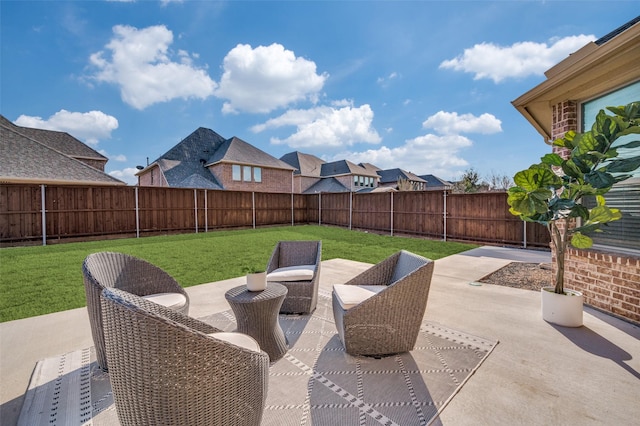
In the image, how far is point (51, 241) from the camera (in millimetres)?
10250

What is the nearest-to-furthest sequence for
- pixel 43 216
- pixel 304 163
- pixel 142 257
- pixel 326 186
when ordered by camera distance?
pixel 142 257 < pixel 43 216 < pixel 326 186 < pixel 304 163

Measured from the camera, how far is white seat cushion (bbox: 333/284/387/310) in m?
2.62

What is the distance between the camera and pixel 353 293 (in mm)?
2852

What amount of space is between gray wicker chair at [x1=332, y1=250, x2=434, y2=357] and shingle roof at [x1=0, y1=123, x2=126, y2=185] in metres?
15.3

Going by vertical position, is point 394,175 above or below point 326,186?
above

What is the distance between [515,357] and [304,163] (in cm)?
2978

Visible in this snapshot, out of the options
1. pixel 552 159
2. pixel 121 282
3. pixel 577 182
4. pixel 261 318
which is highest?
pixel 552 159

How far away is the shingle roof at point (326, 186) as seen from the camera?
29.5 meters

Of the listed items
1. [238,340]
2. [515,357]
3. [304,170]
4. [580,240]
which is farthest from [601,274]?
[304,170]

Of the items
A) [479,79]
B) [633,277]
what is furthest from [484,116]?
[633,277]

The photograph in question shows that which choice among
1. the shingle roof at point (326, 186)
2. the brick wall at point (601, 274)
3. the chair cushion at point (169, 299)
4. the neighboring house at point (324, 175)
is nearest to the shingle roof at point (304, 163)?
the neighboring house at point (324, 175)

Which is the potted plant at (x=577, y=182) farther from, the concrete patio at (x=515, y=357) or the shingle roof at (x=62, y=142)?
the shingle roof at (x=62, y=142)

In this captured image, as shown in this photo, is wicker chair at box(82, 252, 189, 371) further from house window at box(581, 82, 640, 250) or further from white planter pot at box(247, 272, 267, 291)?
house window at box(581, 82, 640, 250)

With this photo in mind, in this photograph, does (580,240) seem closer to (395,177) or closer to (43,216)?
(43,216)
